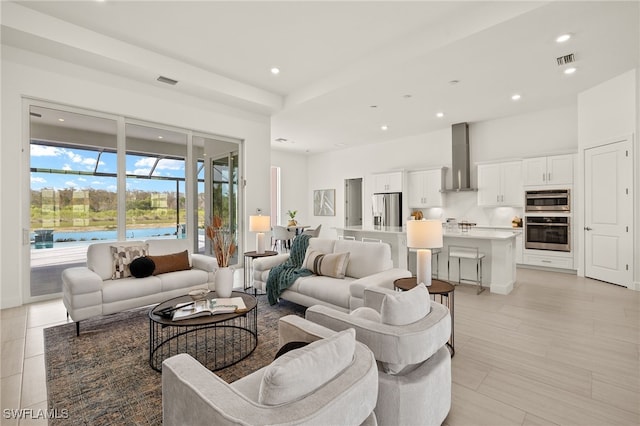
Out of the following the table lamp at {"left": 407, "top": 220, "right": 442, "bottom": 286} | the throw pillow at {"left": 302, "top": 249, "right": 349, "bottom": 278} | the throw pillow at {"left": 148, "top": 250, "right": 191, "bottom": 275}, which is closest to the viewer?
the table lamp at {"left": 407, "top": 220, "right": 442, "bottom": 286}

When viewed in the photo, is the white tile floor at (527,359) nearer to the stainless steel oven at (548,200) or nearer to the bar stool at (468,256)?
the bar stool at (468,256)

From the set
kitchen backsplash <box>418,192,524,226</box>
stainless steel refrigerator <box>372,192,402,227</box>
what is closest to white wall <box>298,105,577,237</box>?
kitchen backsplash <box>418,192,524,226</box>

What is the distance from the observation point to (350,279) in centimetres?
354

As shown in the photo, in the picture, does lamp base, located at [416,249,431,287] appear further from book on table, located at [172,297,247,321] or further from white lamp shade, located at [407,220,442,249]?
book on table, located at [172,297,247,321]

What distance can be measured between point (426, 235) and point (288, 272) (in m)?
1.78

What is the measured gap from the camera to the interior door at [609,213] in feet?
15.2

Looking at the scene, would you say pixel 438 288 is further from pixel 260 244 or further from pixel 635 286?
pixel 635 286

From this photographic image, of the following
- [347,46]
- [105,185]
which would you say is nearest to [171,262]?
[105,185]

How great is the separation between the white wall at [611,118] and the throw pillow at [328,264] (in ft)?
14.7

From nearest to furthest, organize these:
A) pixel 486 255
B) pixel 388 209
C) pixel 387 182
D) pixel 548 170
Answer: pixel 486 255 < pixel 548 170 < pixel 388 209 < pixel 387 182

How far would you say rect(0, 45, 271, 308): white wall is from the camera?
3.83 m

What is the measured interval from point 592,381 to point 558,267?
4.41m

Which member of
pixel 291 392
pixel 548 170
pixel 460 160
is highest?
pixel 460 160

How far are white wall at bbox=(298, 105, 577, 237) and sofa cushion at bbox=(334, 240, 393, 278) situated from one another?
14.8 feet
